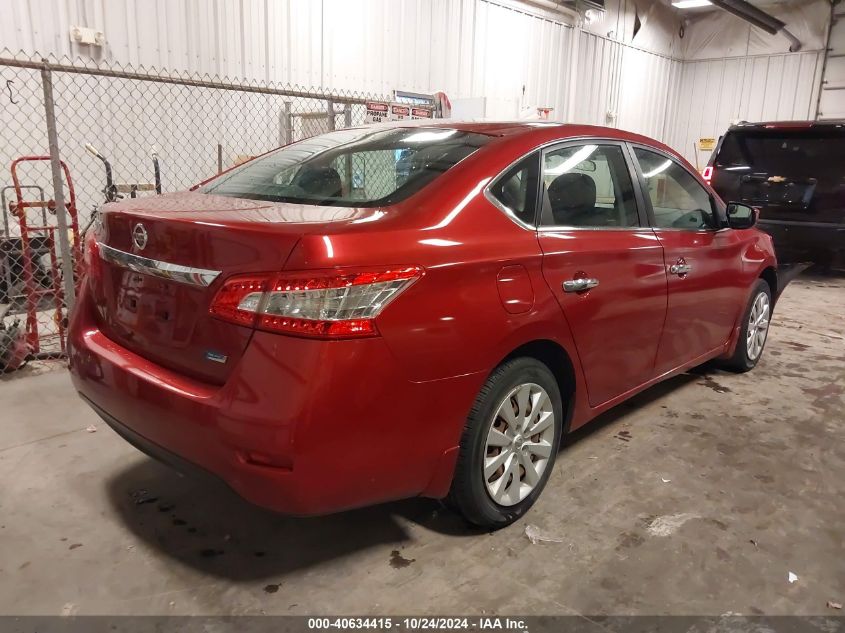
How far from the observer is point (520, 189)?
2.30 metres

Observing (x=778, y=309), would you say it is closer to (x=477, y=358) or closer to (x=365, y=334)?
(x=477, y=358)

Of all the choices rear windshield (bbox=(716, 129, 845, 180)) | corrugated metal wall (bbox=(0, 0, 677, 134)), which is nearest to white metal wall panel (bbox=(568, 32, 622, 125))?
corrugated metal wall (bbox=(0, 0, 677, 134))

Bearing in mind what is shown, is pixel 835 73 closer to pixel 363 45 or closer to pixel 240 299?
pixel 363 45

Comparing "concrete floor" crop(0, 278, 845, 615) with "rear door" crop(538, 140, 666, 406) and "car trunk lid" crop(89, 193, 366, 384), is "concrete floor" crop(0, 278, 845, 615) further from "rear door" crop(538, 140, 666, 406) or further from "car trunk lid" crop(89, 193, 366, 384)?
"car trunk lid" crop(89, 193, 366, 384)

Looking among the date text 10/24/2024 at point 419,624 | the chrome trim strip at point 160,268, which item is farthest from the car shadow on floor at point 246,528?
the chrome trim strip at point 160,268

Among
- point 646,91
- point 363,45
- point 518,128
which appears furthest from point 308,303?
point 646,91


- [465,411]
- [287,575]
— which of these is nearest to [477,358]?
[465,411]

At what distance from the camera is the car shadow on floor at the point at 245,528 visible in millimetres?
2180

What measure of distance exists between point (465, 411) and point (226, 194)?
4.07 feet

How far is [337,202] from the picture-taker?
216 centimetres

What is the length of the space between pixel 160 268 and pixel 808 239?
727 centimetres

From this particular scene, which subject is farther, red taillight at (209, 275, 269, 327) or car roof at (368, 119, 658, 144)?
car roof at (368, 119, 658, 144)

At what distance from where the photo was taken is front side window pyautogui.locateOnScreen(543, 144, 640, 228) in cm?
243

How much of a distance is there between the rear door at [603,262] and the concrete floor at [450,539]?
0.49 m
